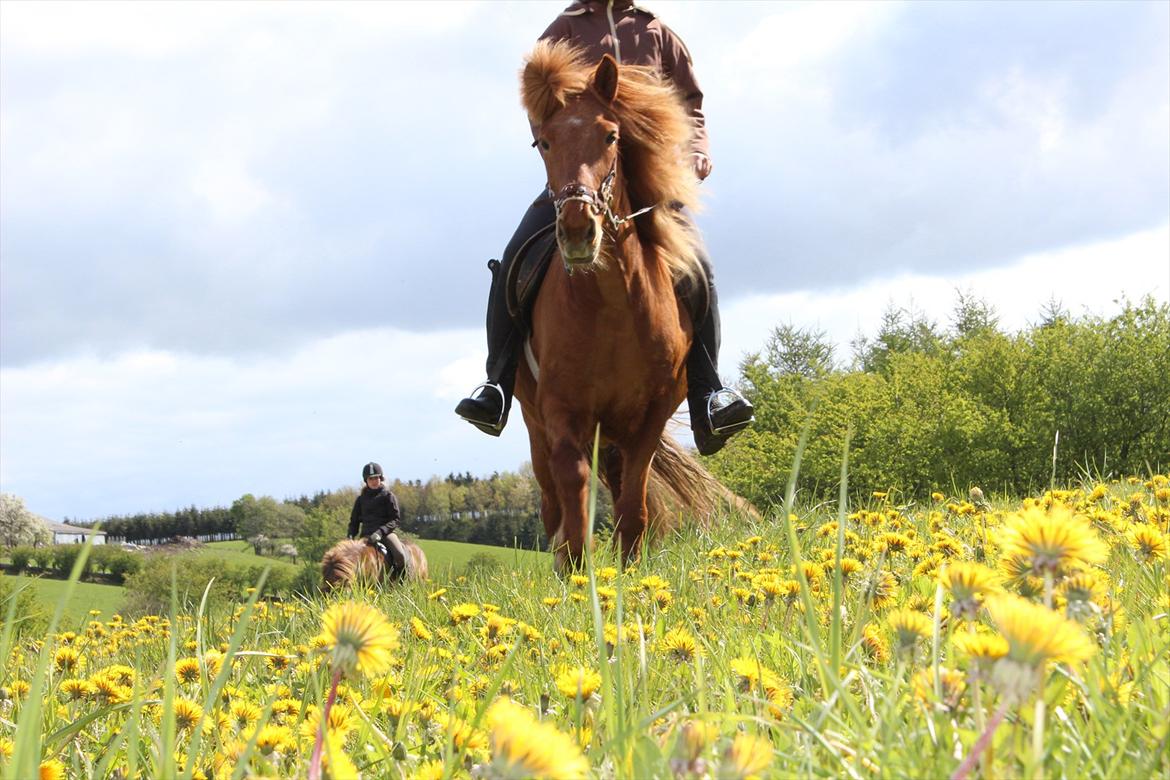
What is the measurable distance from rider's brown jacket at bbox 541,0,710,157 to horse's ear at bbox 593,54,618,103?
4.54 ft

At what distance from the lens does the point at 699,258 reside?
7.48m

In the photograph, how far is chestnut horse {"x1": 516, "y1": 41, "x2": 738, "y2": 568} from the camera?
615cm

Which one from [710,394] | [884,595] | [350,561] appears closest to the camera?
[884,595]

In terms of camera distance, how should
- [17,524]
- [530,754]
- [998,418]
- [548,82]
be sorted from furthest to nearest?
[17,524] < [998,418] < [548,82] < [530,754]

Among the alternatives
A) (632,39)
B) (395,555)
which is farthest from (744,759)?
(395,555)

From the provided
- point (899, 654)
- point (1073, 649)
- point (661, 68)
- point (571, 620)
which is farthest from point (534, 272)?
point (1073, 649)

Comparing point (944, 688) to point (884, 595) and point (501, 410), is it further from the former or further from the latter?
point (501, 410)

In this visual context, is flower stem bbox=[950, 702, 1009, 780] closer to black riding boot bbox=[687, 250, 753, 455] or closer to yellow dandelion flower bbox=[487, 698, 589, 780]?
yellow dandelion flower bbox=[487, 698, 589, 780]

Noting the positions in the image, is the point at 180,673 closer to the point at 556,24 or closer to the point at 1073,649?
the point at 1073,649

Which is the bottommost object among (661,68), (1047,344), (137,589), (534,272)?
(137,589)

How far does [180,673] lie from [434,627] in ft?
5.48

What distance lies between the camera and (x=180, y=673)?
2.95 metres

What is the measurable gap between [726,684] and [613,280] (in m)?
4.54

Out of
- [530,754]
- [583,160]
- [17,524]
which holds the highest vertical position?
[583,160]
